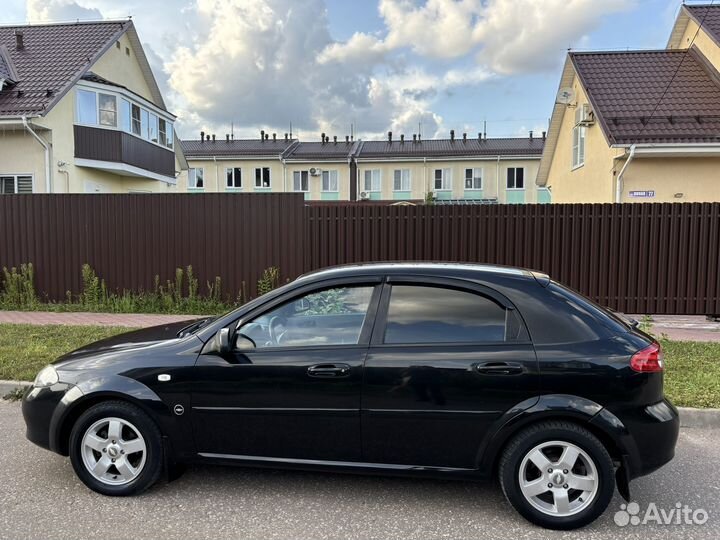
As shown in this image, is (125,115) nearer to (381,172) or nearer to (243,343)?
(243,343)

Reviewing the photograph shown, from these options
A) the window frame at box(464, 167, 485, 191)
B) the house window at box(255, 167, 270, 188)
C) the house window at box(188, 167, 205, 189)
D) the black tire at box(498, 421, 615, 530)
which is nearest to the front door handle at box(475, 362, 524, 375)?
the black tire at box(498, 421, 615, 530)

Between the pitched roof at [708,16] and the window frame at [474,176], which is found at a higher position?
the pitched roof at [708,16]

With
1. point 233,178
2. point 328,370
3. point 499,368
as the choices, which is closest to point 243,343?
point 328,370

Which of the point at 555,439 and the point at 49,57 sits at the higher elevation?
the point at 49,57

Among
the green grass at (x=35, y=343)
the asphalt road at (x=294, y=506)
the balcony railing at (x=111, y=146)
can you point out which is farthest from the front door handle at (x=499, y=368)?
the balcony railing at (x=111, y=146)

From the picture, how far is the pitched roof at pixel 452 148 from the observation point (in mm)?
37875

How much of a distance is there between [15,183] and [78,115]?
272cm

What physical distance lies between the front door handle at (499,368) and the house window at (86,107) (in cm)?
1677

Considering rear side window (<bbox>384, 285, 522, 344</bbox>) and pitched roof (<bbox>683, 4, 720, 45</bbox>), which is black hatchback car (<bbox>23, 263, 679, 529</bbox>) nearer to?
rear side window (<bbox>384, 285, 522, 344</bbox>)

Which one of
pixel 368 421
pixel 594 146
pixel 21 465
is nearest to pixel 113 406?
pixel 21 465

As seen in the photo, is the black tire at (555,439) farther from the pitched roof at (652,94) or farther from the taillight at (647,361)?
the pitched roof at (652,94)

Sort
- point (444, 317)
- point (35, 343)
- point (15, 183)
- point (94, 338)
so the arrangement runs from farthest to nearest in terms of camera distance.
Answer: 1. point (15, 183)
2. point (94, 338)
3. point (35, 343)
4. point (444, 317)

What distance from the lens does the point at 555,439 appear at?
121 inches

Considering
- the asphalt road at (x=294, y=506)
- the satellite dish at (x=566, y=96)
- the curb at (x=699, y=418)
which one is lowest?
the asphalt road at (x=294, y=506)
